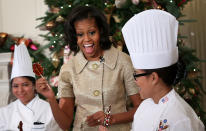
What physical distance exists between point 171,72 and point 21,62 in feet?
3.59

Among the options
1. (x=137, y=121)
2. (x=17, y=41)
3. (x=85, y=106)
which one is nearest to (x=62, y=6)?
(x=17, y=41)

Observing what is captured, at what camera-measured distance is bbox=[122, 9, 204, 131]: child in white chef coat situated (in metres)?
1.09

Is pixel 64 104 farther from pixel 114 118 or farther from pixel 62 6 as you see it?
pixel 62 6

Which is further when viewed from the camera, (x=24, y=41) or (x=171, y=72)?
(x=24, y=41)

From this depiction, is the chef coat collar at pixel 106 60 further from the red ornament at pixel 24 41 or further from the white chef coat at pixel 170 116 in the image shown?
the red ornament at pixel 24 41

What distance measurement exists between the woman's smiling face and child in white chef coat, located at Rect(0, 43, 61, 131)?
0.49 m

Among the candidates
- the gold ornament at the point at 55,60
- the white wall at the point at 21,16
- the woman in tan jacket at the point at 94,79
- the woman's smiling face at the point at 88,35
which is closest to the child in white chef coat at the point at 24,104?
the woman in tan jacket at the point at 94,79

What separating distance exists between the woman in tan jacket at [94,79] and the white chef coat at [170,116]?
0.32 meters

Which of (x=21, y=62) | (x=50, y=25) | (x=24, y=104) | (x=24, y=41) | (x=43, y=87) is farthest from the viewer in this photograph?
(x=24, y=41)

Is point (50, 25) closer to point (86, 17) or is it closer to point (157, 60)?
point (86, 17)

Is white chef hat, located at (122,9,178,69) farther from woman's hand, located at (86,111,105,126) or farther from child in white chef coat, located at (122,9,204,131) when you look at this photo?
woman's hand, located at (86,111,105,126)

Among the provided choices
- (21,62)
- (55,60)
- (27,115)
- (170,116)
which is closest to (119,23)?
(55,60)

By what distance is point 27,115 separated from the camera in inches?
77.3

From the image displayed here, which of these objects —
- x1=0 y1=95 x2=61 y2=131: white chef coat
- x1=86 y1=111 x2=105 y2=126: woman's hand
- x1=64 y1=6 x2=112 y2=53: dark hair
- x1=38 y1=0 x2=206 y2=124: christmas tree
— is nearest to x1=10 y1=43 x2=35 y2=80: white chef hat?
x1=0 y1=95 x2=61 y2=131: white chef coat
